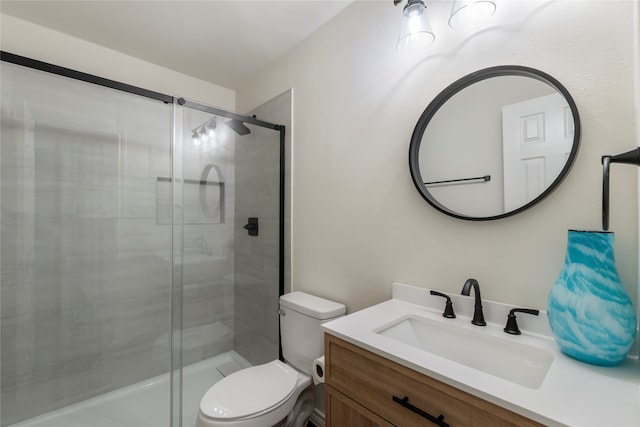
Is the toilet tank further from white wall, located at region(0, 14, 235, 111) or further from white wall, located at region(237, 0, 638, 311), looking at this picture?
white wall, located at region(0, 14, 235, 111)

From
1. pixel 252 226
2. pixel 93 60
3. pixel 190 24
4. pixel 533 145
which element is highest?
pixel 190 24

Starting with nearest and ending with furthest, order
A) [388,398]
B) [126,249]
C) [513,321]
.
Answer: [388,398]
[513,321]
[126,249]

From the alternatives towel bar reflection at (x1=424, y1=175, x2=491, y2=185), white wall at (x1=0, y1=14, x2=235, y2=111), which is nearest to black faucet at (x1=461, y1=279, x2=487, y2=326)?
towel bar reflection at (x1=424, y1=175, x2=491, y2=185)

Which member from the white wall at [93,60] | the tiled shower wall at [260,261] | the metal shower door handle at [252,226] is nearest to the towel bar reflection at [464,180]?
the tiled shower wall at [260,261]

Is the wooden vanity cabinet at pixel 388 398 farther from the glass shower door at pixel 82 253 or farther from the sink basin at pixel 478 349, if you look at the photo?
the glass shower door at pixel 82 253

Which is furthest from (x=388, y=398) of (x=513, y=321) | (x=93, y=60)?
(x=93, y=60)

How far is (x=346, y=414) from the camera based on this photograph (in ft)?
3.23

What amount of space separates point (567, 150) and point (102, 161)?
2343 mm

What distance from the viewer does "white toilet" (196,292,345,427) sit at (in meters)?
1.22

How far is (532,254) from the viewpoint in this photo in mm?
977

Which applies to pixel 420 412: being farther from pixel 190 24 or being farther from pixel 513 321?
pixel 190 24

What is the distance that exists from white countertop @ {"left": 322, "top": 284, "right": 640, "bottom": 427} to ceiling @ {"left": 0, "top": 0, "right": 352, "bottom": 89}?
1.71 meters

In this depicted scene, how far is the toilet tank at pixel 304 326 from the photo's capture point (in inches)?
59.9

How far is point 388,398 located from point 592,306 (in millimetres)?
609
